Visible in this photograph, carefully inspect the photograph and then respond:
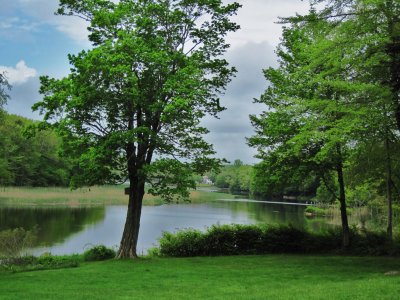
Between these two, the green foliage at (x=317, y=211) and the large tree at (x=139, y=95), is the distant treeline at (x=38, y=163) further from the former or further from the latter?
the large tree at (x=139, y=95)

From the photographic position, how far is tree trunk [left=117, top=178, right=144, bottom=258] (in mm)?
17625

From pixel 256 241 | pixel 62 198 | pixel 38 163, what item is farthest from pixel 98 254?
pixel 38 163

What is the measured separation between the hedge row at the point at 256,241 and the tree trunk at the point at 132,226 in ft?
5.60

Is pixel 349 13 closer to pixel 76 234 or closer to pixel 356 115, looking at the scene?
pixel 356 115

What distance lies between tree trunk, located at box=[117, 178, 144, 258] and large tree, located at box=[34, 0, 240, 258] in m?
0.04

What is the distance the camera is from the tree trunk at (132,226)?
17625 mm

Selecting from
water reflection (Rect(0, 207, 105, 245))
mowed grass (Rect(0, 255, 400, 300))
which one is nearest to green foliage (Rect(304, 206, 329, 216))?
water reflection (Rect(0, 207, 105, 245))

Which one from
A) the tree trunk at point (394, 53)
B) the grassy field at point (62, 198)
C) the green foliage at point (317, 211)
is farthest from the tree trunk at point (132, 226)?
the green foliage at point (317, 211)

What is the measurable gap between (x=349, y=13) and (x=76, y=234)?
2602 centimetres

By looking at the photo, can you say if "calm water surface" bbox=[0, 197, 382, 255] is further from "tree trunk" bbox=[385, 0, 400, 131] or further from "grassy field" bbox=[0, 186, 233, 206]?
"tree trunk" bbox=[385, 0, 400, 131]

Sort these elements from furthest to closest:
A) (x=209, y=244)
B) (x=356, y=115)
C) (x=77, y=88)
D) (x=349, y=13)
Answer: (x=209, y=244) < (x=77, y=88) < (x=356, y=115) < (x=349, y=13)

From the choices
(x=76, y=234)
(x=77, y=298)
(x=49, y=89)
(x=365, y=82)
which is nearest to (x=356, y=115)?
(x=365, y=82)

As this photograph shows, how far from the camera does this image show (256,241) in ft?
64.7

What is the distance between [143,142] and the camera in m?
16.9
